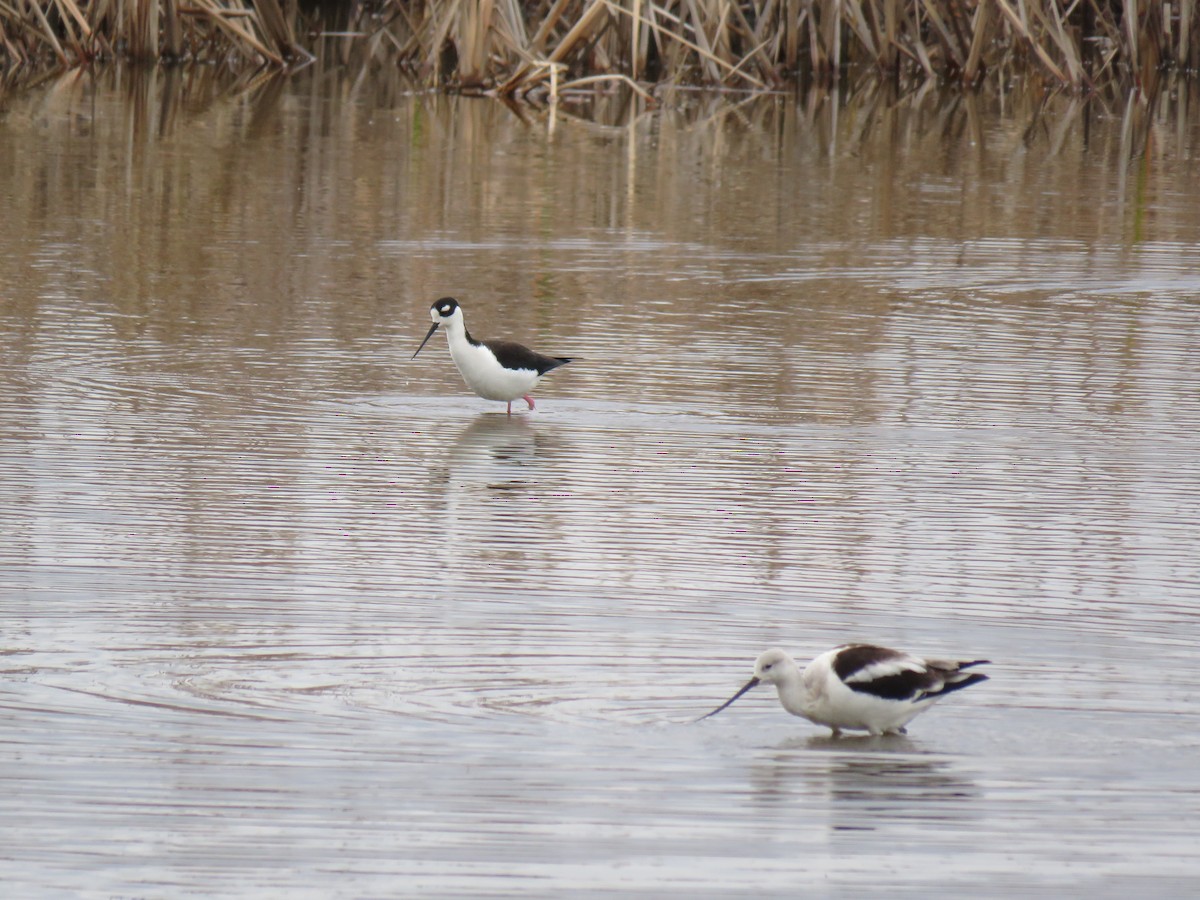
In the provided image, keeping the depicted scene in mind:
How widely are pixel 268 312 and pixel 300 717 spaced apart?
6909 mm

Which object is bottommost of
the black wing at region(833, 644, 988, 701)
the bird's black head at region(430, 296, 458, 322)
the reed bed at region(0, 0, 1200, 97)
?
the black wing at region(833, 644, 988, 701)

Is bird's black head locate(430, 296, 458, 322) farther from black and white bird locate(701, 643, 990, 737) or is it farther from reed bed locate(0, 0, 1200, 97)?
reed bed locate(0, 0, 1200, 97)

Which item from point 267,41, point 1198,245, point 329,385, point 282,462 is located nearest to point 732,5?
point 267,41

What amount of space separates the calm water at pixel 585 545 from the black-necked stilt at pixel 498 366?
0.20 metres

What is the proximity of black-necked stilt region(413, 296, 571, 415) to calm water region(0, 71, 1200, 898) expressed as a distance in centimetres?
Answer: 20

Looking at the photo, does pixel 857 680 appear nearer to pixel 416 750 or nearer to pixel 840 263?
pixel 416 750

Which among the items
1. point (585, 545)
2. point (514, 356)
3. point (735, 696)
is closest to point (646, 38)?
point (514, 356)

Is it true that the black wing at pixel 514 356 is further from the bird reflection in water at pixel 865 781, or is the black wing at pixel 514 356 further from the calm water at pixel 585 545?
the bird reflection in water at pixel 865 781

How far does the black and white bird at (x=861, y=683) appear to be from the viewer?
18.3 feet

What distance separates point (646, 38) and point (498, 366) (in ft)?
52.6

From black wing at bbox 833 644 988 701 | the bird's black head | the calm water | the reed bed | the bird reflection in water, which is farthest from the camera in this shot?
the reed bed

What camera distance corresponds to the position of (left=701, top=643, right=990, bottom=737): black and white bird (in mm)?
5566

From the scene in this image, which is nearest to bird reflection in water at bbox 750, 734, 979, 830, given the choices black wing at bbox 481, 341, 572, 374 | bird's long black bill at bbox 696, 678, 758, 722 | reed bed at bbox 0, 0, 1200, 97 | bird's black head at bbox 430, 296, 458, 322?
bird's long black bill at bbox 696, 678, 758, 722

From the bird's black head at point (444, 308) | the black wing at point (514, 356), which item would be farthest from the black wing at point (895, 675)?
the bird's black head at point (444, 308)
